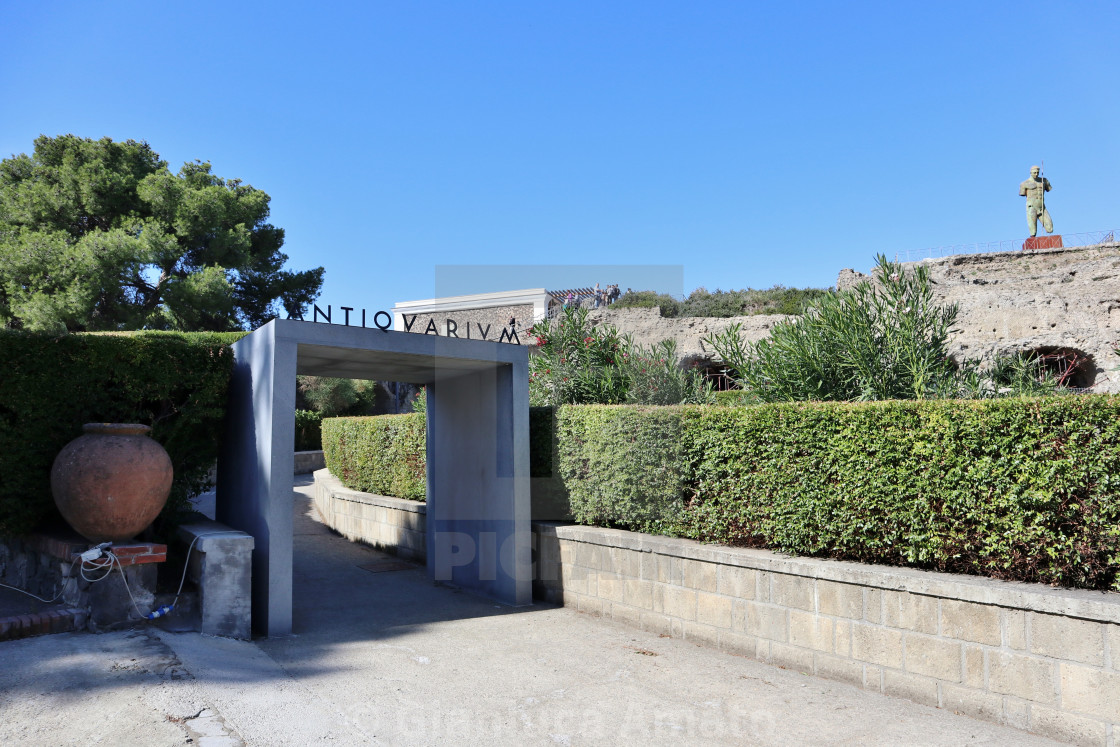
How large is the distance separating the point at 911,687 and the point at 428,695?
3.27 meters

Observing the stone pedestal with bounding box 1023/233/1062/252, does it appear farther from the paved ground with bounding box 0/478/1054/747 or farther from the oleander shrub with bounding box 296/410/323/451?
the oleander shrub with bounding box 296/410/323/451

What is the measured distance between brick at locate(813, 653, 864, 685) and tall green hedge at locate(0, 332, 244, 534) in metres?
6.04

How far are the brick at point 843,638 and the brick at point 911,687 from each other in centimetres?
28

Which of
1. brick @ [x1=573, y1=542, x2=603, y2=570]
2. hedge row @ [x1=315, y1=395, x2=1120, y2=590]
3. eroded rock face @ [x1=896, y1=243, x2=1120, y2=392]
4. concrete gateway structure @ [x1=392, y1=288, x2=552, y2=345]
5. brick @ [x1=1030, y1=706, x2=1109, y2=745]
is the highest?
concrete gateway structure @ [x1=392, y1=288, x2=552, y2=345]

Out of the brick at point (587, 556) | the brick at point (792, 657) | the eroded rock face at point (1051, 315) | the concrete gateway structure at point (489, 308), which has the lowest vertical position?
the brick at point (792, 657)

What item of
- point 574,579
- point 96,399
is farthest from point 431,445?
point 96,399

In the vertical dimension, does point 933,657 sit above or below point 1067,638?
below

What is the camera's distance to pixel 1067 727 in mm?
3811

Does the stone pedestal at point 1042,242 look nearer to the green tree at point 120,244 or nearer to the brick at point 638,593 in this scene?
the brick at point 638,593

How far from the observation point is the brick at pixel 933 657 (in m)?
4.29

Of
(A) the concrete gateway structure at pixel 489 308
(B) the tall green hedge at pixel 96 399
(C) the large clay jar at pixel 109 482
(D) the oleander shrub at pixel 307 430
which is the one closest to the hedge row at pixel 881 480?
(B) the tall green hedge at pixel 96 399

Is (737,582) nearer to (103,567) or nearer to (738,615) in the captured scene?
(738,615)

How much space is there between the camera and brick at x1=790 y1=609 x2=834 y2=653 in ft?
16.3

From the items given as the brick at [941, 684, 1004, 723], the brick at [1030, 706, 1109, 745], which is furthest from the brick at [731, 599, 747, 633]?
the brick at [1030, 706, 1109, 745]
